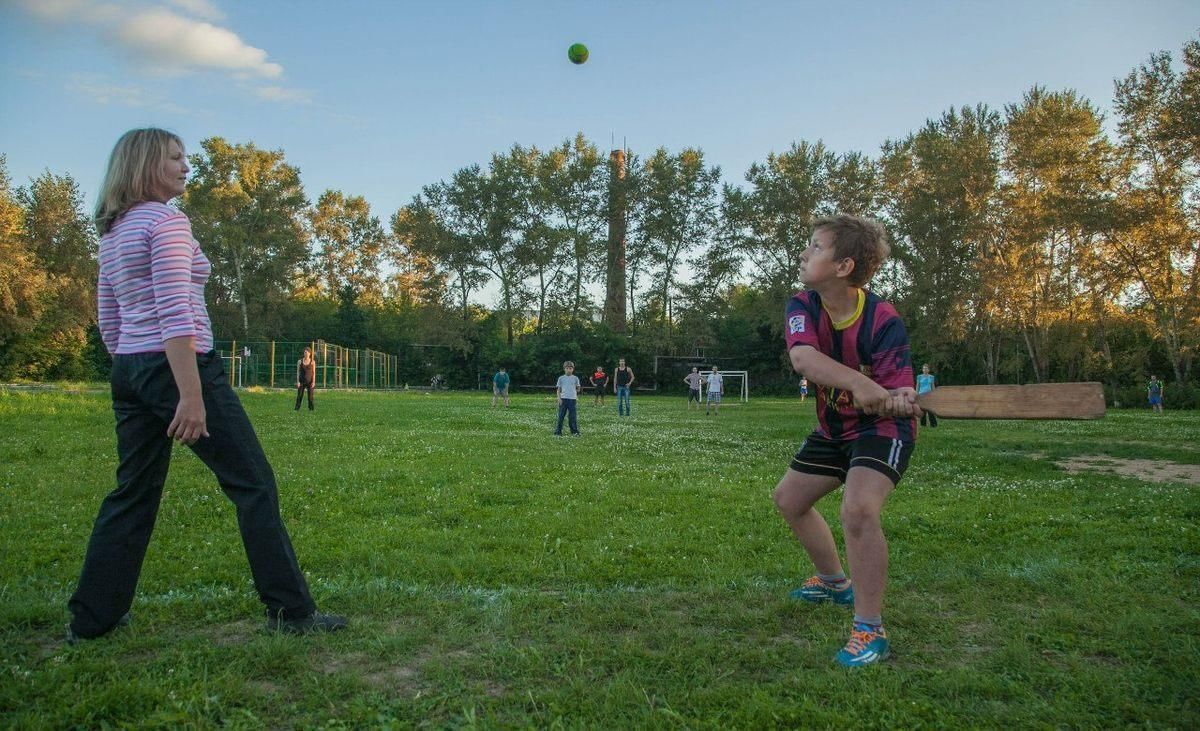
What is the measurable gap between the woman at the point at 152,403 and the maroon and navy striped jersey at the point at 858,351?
2738 millimetres

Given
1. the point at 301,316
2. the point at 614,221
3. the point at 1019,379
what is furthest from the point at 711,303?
the point at 301,316

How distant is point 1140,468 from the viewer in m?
11.8

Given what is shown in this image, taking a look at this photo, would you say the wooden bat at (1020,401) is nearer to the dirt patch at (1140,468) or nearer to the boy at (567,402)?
the dirt patch at (1140,468)

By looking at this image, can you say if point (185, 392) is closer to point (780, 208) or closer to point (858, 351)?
point (858, 351)

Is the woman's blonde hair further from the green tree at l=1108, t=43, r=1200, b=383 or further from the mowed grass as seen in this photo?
the green tree at l=1108, t=43, r=1200, b=383

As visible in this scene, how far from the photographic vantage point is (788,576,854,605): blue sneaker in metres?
4.44

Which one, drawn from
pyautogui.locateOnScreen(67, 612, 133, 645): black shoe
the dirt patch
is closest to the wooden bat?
pyautogui.locateOnScreen(67, 612, 133, 645): black shoe

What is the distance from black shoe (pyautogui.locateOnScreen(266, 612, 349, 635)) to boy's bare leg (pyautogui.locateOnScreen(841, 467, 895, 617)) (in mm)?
2524

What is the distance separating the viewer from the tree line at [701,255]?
135 ft

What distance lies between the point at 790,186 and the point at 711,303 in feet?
36.8

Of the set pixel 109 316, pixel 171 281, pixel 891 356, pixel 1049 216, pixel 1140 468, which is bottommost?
pixel 1140 468

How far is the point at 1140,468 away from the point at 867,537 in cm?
1080

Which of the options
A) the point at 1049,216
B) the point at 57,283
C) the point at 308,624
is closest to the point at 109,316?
the point at 308,624

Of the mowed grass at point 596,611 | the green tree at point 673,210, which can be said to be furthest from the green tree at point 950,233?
the mowed grass at point 596,611
